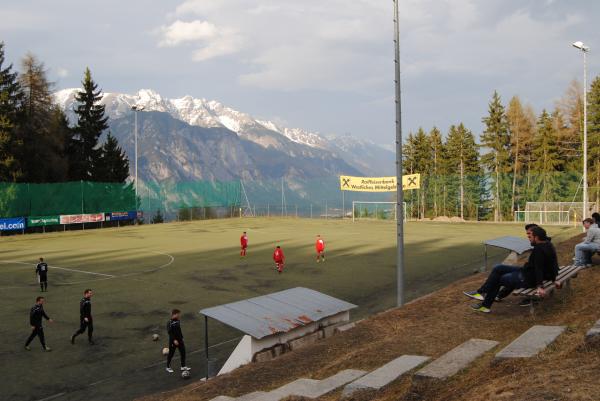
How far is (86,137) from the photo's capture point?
65500mm

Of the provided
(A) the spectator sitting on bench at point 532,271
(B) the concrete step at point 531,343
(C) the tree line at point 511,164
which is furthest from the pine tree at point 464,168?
(B) the concrete step at point 531,343

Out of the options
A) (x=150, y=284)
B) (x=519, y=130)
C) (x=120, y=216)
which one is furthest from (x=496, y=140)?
(x=150, y=284)

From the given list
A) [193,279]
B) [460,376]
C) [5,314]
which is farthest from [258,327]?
[193,279]

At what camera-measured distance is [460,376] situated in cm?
673

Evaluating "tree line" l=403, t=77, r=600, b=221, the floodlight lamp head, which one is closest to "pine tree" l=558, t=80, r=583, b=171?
"tree line" l=403, t=77, r=600, b=221

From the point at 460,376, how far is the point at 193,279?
19311mm

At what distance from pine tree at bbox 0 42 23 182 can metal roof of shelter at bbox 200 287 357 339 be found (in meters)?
46.6

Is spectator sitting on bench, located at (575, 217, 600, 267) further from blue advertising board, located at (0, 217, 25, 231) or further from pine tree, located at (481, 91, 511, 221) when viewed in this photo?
pine tree, located at (481, 91, 511, 221)

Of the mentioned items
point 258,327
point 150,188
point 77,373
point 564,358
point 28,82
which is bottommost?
point 77,373

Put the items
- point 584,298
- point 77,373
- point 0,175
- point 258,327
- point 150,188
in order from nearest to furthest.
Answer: point 584,298 → point 258,327 → point 77,373 → point 0,175 → point 150,188

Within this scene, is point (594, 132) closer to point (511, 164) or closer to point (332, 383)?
point (511, 164)

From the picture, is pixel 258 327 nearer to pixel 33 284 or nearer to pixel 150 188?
pixel 33 284

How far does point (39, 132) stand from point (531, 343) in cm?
5904

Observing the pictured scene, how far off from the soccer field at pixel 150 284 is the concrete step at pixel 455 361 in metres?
6.96
